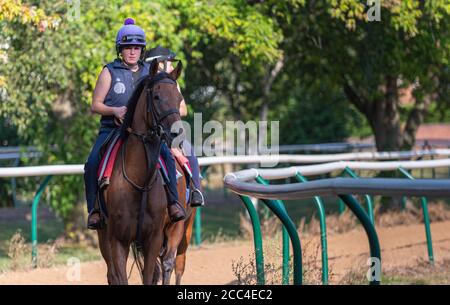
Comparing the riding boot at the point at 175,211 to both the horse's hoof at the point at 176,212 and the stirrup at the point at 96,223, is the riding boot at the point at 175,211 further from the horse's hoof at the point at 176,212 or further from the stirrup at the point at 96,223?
the stirrup at the point at 96,223

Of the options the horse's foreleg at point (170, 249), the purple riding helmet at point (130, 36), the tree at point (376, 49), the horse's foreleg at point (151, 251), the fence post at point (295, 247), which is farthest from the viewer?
the tree at point (376, 49)

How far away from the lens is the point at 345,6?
1355cm

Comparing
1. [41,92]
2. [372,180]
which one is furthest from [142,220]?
[41,92]

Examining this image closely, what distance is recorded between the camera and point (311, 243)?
9023 mm

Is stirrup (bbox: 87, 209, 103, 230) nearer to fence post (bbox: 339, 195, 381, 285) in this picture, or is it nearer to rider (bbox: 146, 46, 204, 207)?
rider (bbox: 146, 46, 204, 207)

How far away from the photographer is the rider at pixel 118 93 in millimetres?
7070

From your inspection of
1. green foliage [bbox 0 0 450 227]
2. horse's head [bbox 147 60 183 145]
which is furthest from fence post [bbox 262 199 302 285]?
green foliage [bbox 0 0 450 227]

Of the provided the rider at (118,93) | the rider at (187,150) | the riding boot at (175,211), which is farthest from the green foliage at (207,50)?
the riding boot at (175,211)

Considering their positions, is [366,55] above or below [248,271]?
above

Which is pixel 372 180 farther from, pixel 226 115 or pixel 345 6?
pixel 226 115

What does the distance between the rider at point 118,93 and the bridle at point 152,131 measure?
33 cm
